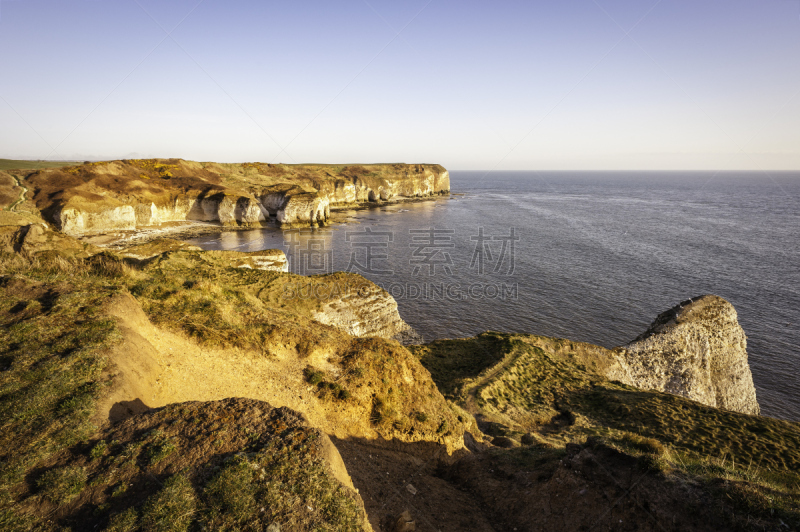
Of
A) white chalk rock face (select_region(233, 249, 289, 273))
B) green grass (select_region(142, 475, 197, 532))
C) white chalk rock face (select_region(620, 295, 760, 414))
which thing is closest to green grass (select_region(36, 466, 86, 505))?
green grass (select_region(142, 475, 197, 532))

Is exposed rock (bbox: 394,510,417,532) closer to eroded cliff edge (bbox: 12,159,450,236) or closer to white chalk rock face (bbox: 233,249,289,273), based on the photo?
white chalk rock face (bbox: 233,249,289,273)

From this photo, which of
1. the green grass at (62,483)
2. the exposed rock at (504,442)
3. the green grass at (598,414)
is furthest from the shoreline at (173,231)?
the exposed rock at (504,442)

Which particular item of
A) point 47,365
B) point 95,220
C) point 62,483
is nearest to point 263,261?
point 47,365

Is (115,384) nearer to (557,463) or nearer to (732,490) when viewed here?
(557,463)

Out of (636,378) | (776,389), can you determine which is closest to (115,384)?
(636,378)

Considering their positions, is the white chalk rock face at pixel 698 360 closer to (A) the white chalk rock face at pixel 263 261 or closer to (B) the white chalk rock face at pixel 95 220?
(A) the white chalk rock face at pixel 263 261
